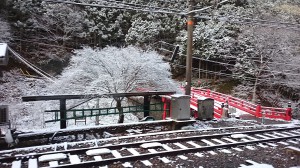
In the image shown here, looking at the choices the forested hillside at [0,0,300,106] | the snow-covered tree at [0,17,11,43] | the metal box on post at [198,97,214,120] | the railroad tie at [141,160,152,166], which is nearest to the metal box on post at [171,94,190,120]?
the metal box on post at [198,97,214,120]

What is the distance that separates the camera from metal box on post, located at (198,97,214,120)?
12650mm

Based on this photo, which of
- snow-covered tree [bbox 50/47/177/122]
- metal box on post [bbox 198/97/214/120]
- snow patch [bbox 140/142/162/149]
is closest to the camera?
snow patch [bbox 140/142/162/149]

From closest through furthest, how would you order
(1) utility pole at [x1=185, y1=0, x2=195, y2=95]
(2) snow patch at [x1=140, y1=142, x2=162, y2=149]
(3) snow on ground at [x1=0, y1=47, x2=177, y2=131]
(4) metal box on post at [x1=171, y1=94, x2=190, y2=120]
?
1. (2) snow patch at [x1=140, y1=142, x2=162, y2=149]
2. (4) metal box on post at [x1=171, y1=94, x2=190, y2=120]
3. (1) utility pole at [x1=185, y1=0, x2=195, y2=95]
4. (3) snow on ground at [x1=0, y1=47, x2=177, y2=131]

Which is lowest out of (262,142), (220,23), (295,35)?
(262,142)

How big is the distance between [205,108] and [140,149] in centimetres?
591

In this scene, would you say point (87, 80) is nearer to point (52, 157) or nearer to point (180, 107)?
point (180, 107)

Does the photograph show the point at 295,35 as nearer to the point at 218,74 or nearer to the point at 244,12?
the point at 244,12

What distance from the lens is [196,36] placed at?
29.4m

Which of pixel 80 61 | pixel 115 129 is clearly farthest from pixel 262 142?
pixel 80 61

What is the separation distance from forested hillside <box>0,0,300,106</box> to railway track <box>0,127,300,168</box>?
16609mm

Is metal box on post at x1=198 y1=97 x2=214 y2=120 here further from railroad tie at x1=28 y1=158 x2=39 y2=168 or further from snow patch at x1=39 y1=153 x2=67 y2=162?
railroad tie at x1=28 y1=158 x2=39 y2=168

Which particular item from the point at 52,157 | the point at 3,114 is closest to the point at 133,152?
the point at 52,157

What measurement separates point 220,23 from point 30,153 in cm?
2670

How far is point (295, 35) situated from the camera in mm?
24297
